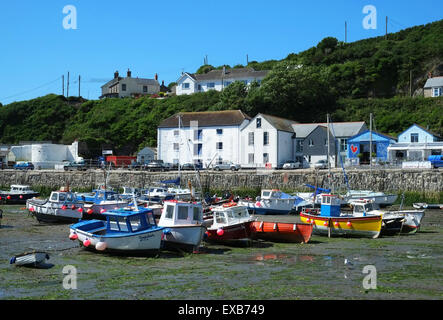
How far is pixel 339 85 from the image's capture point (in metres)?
77.0

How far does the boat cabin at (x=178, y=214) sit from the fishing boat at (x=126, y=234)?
790 mm

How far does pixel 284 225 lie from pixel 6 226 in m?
17.6

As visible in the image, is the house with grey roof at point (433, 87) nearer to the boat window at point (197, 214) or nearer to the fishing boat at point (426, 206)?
the fishing boat at point (426, 206)

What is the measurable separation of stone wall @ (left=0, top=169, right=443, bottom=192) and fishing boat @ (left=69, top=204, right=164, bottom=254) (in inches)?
704

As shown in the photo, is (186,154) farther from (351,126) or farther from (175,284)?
(175,284)

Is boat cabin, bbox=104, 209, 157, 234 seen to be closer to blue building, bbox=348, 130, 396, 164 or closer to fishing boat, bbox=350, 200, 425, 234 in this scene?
fishing boat, bbox=350, 200, 425, 234

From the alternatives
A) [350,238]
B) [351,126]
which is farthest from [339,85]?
[350,238]

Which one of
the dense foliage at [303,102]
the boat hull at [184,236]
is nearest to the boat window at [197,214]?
the boat hull at [184,236]

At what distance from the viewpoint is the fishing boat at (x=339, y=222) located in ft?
82.2

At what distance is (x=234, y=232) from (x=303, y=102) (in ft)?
165

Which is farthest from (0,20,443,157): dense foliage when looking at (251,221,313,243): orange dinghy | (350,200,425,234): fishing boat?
(251,221,313,243): orange dinghy

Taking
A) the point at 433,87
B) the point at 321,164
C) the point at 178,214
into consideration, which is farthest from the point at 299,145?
the point at 178,214

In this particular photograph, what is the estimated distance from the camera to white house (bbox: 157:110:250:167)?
58.9 meters
